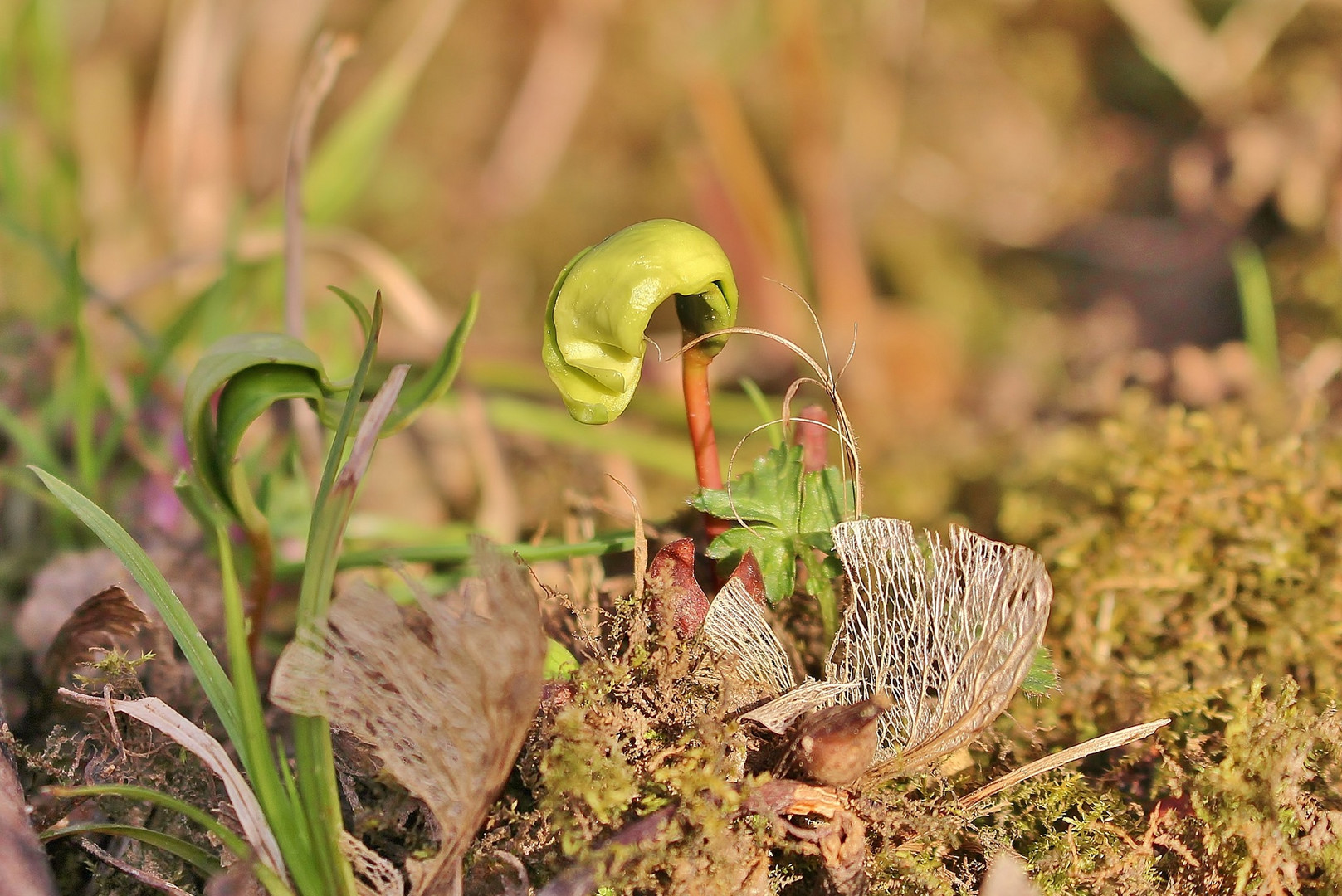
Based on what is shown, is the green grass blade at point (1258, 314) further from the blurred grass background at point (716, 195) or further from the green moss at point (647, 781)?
the green moss at point (647, 781)

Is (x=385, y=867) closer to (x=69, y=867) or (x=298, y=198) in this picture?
(x=69, y=867)

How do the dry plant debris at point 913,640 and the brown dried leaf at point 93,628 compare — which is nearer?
the dry plant debris at point 913,640

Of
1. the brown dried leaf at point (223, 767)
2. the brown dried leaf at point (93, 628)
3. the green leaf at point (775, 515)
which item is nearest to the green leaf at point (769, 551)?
the green leaf at point (775, 515)

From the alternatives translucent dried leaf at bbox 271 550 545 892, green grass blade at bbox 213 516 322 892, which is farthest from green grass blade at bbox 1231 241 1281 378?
green grass blade at bbox 213 516 322 892

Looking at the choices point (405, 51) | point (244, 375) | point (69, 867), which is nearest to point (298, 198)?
point (244, 375)

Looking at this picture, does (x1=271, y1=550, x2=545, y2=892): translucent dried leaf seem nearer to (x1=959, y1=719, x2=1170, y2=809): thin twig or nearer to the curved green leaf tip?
the curved green leaf tip

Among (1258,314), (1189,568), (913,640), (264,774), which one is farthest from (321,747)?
(1258,314)
